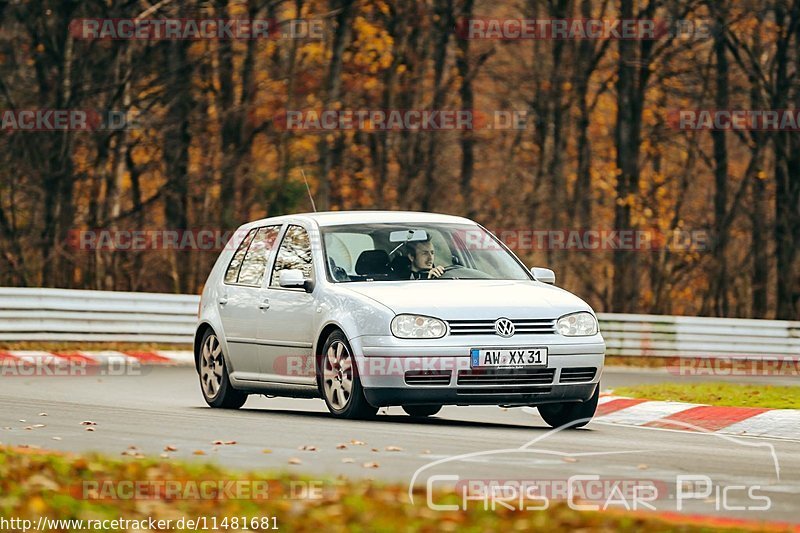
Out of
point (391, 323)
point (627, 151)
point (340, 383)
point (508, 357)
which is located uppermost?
point (391, 323)

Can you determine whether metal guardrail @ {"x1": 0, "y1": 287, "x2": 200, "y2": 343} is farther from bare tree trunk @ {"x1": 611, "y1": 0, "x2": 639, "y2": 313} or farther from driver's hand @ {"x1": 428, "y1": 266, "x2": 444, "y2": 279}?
bare tree trunk @ {"x1": 611, "y1": 0, "x2": 639, "y2": 313}

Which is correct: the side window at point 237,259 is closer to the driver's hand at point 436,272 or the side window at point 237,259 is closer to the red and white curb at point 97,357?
the driver's hand at point 436,272

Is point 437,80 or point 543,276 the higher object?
point 437,80

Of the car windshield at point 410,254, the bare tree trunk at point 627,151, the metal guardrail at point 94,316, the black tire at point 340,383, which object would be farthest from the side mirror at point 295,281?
the bare tree trunk at point 627,151

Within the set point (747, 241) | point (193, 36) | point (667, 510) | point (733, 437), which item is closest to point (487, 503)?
point (667, 510)

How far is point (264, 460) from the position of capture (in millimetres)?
9570

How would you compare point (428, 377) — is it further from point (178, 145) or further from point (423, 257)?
point (178, 145)

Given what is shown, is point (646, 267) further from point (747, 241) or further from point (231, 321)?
point (231, 321)

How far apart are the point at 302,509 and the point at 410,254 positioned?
6371 mm

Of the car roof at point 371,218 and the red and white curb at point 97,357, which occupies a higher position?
the car roof at point 371,218

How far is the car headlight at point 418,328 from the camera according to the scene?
39.6ft

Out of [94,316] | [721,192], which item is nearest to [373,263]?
[94,316]

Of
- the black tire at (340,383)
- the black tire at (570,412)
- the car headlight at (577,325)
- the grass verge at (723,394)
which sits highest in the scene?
the car headlight at (577,325)

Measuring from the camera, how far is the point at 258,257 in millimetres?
14406
